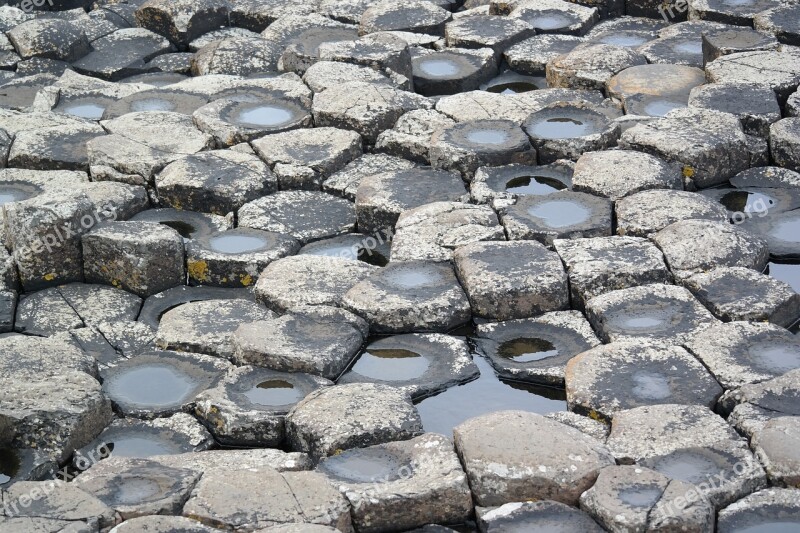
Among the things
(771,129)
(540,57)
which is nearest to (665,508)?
(771,129)

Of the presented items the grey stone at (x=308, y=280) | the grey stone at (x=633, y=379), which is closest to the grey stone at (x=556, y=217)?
the grey stone at (x=308, y=280)

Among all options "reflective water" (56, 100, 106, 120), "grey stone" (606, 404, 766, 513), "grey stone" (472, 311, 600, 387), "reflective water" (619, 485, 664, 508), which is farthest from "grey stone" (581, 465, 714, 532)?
"reflective water" (56, 100, 106, 120)

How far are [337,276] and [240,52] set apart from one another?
3.49 m

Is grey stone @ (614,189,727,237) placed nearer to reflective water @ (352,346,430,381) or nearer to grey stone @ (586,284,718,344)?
grey stone @ (586,284,718,344)

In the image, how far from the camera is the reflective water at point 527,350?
620 cm

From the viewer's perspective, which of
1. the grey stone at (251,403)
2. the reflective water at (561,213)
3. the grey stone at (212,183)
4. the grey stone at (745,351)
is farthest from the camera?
the grey stone at (212,183)

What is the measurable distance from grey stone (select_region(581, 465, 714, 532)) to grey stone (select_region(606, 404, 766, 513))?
0.10 meters

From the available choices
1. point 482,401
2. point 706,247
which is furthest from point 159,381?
point 706,247

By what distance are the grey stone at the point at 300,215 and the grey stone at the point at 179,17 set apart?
9.98ft

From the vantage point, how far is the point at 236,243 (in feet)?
23.4

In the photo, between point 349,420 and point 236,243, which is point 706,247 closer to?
point 349,420

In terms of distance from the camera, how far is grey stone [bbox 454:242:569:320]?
6434 millimetres

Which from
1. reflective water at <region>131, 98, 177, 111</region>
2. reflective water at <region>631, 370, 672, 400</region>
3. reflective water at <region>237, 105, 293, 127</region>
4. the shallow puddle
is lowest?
the shallow puddle

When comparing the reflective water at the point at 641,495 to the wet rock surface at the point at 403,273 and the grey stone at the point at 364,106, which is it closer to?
the wet rock surface at the point at 403,273
